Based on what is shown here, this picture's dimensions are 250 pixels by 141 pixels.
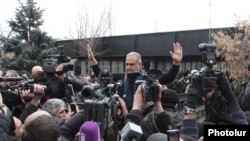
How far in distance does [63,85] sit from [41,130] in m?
2.96

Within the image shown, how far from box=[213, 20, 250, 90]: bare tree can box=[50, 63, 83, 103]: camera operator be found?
15.4 m

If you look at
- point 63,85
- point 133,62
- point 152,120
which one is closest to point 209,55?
point 152,120

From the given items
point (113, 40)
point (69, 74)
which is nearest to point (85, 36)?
point (113, 40)

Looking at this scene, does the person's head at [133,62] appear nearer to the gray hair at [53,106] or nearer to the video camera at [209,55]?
the gray hair at [53,106]

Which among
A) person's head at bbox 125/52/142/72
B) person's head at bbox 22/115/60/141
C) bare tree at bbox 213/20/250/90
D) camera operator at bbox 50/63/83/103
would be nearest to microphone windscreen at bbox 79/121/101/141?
person's head at bbox 22/115/60/141

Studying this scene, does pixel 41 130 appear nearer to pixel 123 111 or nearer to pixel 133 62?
pixel 123 111

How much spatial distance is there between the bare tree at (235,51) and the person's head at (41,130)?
1811cm

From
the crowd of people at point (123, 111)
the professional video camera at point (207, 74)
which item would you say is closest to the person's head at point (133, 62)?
the crowd of people at point (123, 111)

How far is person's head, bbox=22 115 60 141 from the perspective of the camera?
2.96 metres

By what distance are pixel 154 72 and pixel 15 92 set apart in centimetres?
195

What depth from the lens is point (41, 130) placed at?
9.77ft

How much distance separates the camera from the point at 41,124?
302 centimetres

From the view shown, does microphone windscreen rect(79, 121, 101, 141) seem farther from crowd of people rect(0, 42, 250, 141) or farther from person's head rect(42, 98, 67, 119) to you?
person's head rect(42, 98, 67, 119)

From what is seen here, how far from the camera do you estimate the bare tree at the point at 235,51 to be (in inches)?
806
